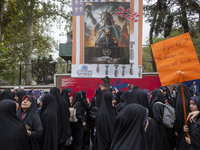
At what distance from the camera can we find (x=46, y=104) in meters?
4.37

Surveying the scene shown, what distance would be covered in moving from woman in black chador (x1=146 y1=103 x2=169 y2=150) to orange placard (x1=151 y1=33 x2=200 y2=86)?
0.59m

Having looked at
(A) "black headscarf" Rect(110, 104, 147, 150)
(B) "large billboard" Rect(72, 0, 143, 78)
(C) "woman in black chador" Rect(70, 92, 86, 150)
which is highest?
(B) "large billboard" Rect(72, 0, 143, 78)

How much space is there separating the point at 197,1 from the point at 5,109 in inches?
568

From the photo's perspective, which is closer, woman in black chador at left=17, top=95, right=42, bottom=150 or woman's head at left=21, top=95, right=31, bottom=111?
woman in black chador at left=17, top=95, right=42, bottom=150

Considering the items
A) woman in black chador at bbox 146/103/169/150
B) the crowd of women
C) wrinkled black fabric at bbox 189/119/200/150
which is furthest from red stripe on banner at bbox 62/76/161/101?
wrinkled black fabric at bbox 189/119/200/150

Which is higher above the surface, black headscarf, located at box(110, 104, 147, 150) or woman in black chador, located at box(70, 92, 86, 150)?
black headscarf, located at box(110, 104, 147, 150)

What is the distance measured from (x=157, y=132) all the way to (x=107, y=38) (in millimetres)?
8004

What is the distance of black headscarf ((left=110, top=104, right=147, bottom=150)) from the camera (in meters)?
2.55

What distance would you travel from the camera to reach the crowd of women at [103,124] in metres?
2.65

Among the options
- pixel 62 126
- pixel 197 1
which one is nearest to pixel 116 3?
pixel 197 1

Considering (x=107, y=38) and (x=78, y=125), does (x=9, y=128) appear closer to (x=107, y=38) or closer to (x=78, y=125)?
(x=78, y=125)

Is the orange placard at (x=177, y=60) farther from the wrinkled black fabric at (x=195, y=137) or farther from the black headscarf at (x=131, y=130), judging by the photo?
the black headscarf at (x=131, y=130)

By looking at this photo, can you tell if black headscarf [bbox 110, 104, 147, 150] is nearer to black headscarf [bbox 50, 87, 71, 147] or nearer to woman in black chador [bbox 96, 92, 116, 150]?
woman in black chador [bbox 96, 92, 116, 150]

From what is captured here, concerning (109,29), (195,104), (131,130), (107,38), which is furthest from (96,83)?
(131,130)
